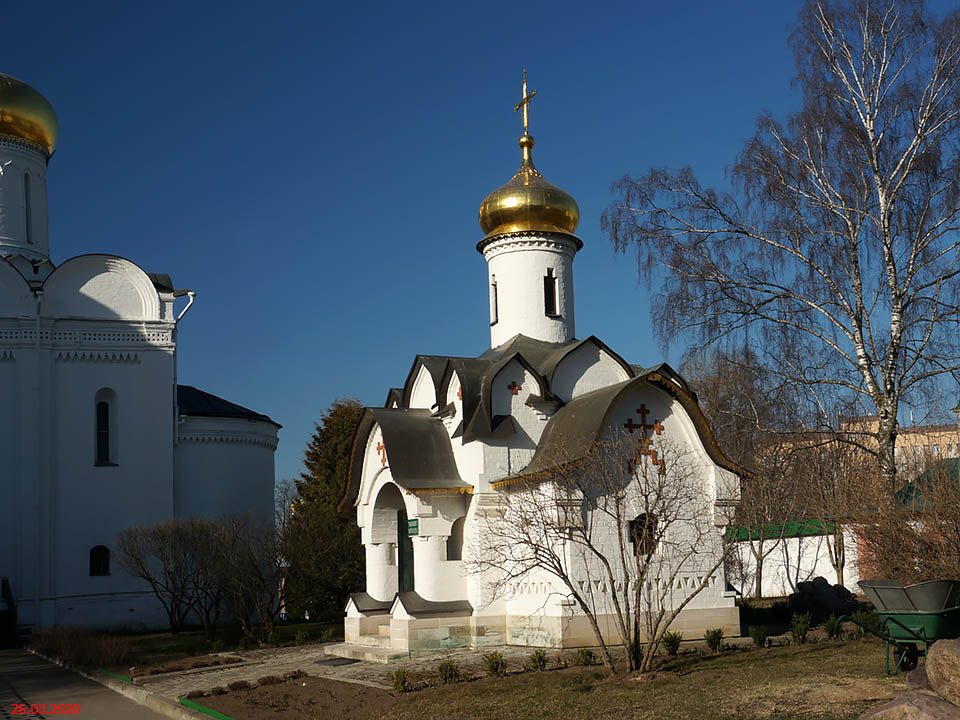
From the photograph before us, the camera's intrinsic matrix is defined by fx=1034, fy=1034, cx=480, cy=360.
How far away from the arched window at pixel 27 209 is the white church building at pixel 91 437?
1023 millimetres

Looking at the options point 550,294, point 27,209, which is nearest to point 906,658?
point 550,294

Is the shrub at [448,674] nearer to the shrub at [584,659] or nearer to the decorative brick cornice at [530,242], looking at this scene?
the shrub at [584,659]

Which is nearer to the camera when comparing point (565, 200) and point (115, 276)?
point (565, 200)

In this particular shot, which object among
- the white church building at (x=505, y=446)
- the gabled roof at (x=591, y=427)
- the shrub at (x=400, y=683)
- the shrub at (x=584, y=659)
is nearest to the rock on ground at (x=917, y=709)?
the shrub at (x=584, y=659)

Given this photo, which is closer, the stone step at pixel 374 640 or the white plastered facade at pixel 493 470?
the white plastered facade at pixel 493 470

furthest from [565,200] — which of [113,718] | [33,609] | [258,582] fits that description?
[33,609]

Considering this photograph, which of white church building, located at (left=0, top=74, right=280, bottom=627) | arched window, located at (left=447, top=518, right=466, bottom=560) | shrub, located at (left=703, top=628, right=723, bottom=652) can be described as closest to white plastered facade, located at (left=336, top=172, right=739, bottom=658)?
arched window, located at (left=447, top=518, right=466, bottom=560)

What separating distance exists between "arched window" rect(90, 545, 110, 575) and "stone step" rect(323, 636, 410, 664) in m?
10.2

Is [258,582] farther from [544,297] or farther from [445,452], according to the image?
[544,297]

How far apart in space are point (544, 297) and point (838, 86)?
5642mm

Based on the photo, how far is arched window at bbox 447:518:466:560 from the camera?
15.7 metres

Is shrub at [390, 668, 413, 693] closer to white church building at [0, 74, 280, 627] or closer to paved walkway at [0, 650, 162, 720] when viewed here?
paved walkway at [0, 650, 162, 720]

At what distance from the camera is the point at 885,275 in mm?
14594

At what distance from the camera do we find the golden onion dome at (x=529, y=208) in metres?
17.4
